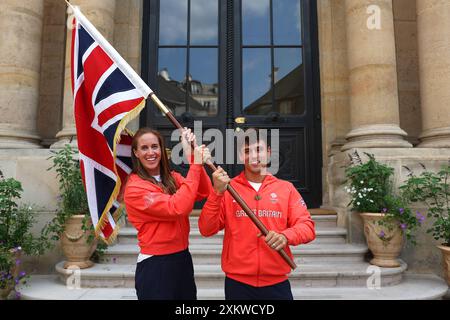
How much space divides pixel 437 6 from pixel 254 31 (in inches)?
119

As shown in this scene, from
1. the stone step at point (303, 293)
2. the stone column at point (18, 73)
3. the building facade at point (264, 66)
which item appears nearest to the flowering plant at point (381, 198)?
the stone step at point (303, 293)

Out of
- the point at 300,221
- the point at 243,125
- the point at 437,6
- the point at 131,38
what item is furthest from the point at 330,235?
the point at 131,38

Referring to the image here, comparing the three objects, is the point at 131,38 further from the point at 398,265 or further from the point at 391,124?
the point at 398,265

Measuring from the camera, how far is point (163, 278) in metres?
2.06

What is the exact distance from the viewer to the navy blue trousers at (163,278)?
6.75 feet

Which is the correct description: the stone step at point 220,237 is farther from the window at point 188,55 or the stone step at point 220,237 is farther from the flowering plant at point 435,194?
the window at point 188,55

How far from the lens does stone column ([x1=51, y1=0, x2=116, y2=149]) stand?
18.0 ft

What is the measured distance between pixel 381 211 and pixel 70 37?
530 cm

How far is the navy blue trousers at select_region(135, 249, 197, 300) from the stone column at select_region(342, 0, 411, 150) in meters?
4.15

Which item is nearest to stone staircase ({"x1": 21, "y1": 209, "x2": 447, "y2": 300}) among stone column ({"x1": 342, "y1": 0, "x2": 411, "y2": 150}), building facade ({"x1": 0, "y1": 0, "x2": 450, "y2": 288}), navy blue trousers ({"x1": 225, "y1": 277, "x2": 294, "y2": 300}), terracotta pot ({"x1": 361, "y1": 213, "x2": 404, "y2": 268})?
terracotta pot ({"x1": 361, "y1": 213, "x2": 404, "y2": 268})

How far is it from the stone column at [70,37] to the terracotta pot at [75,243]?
1363mm

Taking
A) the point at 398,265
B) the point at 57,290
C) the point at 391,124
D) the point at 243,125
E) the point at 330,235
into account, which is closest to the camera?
the point at 57,290

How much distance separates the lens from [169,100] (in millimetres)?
6812
